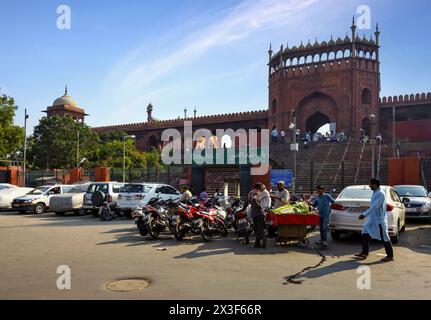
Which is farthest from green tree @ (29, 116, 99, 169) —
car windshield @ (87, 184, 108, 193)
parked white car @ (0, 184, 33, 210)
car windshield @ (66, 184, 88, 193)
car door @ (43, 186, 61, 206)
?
car windshield @ (87, 184, 108, 193)

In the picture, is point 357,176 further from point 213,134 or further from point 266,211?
point 213,134

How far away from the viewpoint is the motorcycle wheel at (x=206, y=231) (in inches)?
396

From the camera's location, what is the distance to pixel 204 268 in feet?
22.7

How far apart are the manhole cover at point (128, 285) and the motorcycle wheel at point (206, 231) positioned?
3951 millimetres

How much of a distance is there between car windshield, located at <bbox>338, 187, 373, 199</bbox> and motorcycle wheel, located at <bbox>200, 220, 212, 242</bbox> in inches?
136

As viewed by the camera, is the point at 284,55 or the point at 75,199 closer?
the point at 75,199

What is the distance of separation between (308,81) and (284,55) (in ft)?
14.8

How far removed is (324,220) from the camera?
9266mm

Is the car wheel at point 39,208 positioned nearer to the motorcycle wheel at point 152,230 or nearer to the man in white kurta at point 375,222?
the motorcycle wheel at point 152,230

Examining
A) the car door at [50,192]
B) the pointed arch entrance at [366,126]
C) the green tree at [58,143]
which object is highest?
the pointed arch entrance at [366,126]

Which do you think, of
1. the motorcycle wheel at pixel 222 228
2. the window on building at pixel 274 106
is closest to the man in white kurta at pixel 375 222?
the motorcycle wheel at pixel 222 228

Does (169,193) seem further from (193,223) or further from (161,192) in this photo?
(193,223)

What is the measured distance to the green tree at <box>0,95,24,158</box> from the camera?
27.3m

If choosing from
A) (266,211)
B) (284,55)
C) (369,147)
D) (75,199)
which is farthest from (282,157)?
(266,211)
